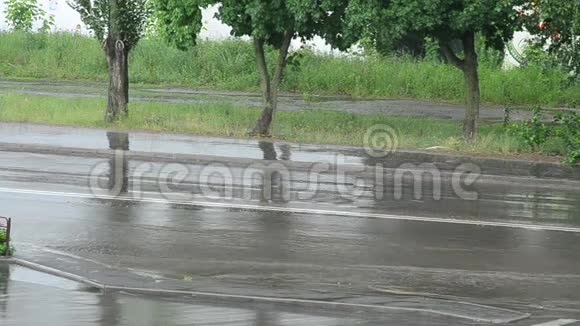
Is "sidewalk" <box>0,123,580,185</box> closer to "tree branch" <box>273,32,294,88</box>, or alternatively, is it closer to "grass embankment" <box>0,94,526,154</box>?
"grass embankment" <box>0,94,526,154</box>

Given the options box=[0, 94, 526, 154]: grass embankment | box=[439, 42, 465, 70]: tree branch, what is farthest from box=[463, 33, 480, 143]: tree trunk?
box=[0, 94, 526, 154]: grass embankment

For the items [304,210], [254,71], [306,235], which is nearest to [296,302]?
[306,235]

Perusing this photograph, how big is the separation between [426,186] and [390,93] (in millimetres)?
16536

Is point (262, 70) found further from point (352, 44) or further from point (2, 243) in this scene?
point (2, 243)

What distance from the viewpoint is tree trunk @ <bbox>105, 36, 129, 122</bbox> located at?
23.6 metres

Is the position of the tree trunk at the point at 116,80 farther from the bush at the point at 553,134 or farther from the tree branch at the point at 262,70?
the bush at the point at 553,134

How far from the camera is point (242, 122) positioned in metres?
24.4

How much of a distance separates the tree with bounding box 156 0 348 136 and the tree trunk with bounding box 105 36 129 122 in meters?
1.16

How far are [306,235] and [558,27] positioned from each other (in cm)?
980

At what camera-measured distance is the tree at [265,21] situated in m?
21.1

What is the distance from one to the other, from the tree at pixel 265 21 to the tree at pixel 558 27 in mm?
3645

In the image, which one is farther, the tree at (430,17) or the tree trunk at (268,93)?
the tree trunk at (268,93)

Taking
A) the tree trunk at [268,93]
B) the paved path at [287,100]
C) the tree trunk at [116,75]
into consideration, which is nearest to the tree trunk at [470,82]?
the tree trunk at [268,93]

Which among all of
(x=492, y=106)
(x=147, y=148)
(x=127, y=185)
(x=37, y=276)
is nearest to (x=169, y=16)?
(x=147, y=148)
